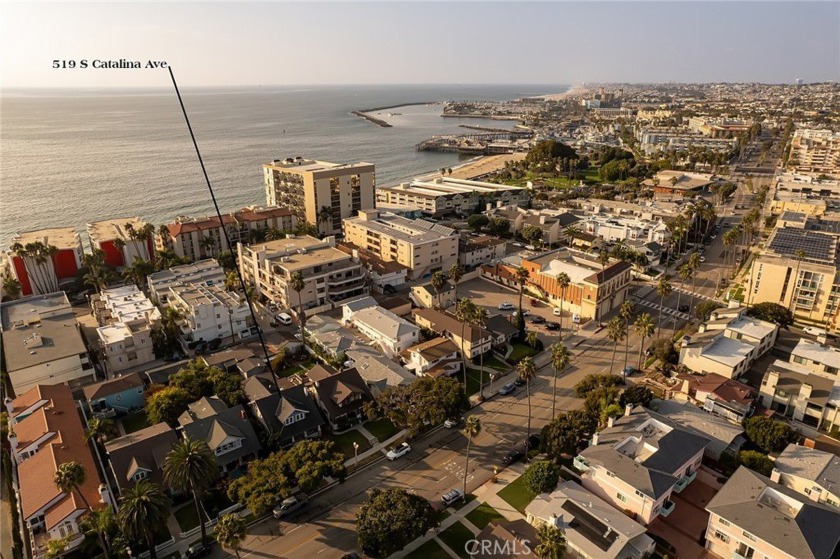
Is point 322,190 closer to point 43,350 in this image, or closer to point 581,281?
point 581,281

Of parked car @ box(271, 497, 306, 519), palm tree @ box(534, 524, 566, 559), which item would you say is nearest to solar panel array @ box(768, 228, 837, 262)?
palm tree @ box(534, 524, 566, 559)

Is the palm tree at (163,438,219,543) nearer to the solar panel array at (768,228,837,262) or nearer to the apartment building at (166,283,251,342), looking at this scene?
the apartment building at (166,283,251,342)

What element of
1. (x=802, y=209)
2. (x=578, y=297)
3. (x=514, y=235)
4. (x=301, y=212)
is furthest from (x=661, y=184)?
(x=301, y=212)

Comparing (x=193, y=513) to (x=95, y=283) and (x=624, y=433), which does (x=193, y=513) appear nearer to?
(x=624, y=433)

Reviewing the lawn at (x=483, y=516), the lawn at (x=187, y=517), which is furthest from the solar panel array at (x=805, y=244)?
the lawn at (x=187, y=517)

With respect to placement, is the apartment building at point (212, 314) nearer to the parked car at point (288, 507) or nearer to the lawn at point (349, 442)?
the lawn at point (349, 442)
